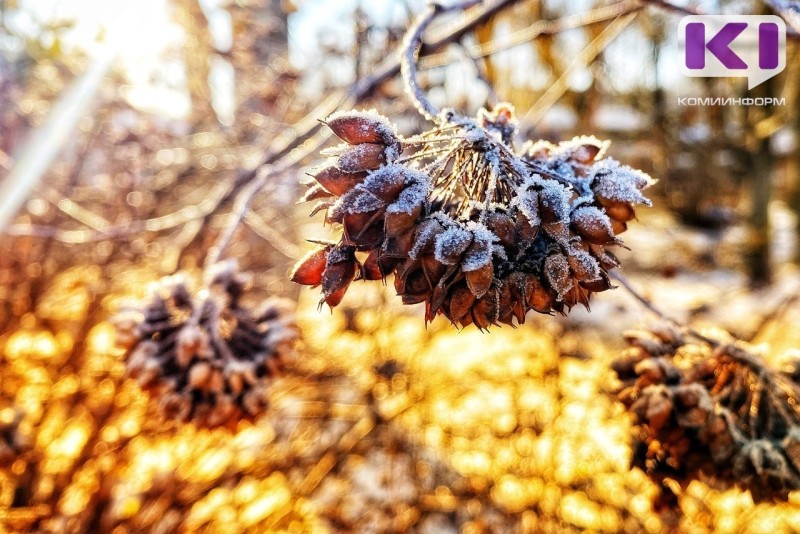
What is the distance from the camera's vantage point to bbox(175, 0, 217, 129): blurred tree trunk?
427cm

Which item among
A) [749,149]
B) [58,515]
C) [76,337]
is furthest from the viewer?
[749,149]

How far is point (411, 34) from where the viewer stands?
38.7 inches

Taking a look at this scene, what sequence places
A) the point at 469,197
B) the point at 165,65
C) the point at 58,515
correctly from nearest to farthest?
the point at 469,197, the point at 58,515, the point at 165,65

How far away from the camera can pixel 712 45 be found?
2.22 meters

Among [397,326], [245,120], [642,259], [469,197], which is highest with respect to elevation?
[245,120]

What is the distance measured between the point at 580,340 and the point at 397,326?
1847 mm

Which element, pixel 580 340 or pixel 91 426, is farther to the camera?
pixel 580 340

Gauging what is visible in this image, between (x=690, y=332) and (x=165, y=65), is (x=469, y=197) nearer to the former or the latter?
(x=690, y=332)

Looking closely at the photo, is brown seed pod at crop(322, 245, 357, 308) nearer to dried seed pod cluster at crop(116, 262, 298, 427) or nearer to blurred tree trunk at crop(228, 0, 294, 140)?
dried seed pod cluster at crop(116, 262, 298, 427)

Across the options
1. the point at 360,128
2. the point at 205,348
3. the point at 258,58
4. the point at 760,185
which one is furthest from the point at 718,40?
the point at 760,185

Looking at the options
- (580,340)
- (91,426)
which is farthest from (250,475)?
(580,340)

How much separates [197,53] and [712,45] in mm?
3746

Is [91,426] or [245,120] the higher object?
[245,120]

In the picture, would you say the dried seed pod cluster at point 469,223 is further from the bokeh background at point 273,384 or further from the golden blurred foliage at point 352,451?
the golden blurred foliage at point 352,451
